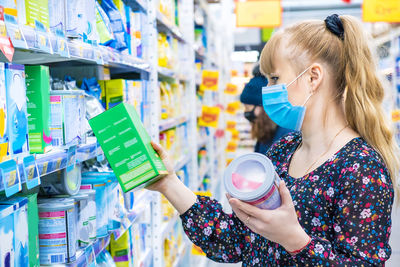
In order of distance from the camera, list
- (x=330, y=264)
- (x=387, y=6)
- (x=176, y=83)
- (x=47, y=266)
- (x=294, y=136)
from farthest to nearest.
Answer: (x=387, y=6)
(x=176, y=83)
(x=294, y=136)
(x=47, y=266)
(x=330, y=264)

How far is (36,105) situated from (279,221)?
739 mm

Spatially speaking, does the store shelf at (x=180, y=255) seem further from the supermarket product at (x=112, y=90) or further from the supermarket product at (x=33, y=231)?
the supermarket product at (x=33, y=231)

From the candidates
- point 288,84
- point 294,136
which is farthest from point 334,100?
point 294,136

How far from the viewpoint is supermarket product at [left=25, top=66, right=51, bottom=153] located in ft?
4.11

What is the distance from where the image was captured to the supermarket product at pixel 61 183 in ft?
4.86

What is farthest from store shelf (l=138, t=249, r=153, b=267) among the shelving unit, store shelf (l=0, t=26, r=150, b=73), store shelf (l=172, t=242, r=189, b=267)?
store shelf (l=0, t=26, r=150, b=73)

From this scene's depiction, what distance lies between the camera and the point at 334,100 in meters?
1.52

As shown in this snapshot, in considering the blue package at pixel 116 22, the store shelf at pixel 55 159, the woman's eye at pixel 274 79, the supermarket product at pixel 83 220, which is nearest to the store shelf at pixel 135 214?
the supermarket product at pixel 83 220

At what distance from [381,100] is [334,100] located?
0.17 metres

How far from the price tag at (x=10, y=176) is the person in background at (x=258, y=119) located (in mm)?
2617

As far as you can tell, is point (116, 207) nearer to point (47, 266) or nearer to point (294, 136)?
point (47, 266)

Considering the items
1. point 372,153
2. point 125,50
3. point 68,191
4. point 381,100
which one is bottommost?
point 68,191

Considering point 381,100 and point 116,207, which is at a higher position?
point 381,100

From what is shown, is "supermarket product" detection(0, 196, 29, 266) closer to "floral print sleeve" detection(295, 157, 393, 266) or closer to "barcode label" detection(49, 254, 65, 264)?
"barcode label" detection(49, 254, 65, 264)
